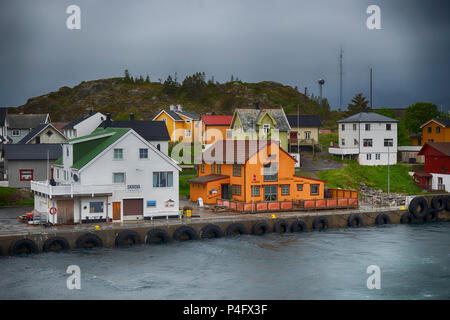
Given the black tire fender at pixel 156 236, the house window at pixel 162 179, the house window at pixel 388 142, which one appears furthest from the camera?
the house window at pixel 388 142

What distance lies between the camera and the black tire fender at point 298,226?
50156 millimetres

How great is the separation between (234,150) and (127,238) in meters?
16.9

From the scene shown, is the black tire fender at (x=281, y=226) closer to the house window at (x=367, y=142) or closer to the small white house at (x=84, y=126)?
the house window at (x=367, y=142)

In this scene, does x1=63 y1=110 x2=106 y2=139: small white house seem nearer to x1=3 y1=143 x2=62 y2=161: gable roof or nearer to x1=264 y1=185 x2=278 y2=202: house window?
x1=3 y1=143 x2=62 y2=161: gable roof

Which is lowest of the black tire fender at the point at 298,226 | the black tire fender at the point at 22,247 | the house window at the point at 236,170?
the black tire fender at the point at 22,247

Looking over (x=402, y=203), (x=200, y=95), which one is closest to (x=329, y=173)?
(x=402, y=203)

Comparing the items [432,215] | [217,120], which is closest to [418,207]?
[432,215]

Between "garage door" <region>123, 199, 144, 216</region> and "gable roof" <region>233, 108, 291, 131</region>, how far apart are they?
103ft

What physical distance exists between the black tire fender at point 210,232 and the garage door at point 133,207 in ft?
16.7

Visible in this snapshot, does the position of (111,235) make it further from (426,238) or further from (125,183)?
(426,238)

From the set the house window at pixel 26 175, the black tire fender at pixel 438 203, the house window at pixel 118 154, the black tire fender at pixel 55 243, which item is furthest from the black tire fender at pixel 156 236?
the black tire fender at pixel 438 203

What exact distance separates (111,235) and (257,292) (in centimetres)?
1418

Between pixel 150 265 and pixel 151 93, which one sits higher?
pixel 151 93

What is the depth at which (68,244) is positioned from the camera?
42.0 meters
